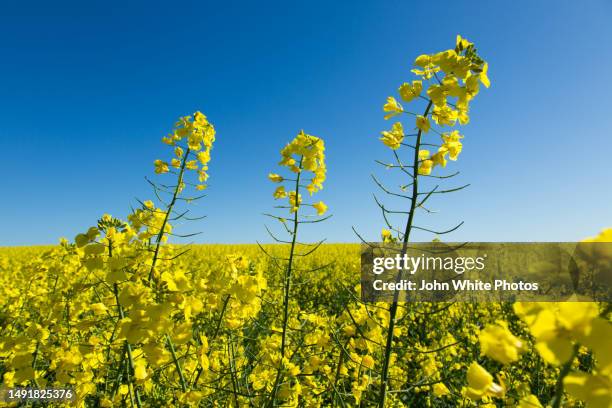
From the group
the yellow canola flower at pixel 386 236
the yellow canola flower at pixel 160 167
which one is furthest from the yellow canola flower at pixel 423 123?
the yellow canola flower at pixel 160 167

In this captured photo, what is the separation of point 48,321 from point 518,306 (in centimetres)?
273

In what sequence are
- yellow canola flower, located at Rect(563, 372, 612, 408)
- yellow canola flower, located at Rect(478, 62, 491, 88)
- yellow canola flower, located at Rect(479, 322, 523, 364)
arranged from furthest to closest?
yellow canola flower, located at Rect(478, 62, 491, 88)
yellow canola flower, located at Rect(479, 322, 523, 364)
yellow canola flower, located at Rect(563, 372, 612, 408)

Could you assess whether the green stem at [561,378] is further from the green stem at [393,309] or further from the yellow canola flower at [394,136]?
the yellow canola flower at [394,136]

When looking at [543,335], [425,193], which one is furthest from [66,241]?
[543,335]

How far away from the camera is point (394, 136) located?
2039 mm

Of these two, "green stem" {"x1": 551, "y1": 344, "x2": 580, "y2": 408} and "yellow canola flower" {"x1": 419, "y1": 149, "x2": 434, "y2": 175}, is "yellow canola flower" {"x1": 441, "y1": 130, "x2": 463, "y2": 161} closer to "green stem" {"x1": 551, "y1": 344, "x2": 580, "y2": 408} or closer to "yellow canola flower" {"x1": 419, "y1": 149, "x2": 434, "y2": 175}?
"yellow canola flower" {"x1": 419, "y1": 149, "x2": 434, "y2": 175}

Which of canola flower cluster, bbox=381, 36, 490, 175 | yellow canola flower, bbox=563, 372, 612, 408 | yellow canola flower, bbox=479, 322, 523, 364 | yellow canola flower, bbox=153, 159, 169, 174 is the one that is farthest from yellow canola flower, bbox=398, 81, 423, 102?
yellow canola flower, bbox=153, 159, 169, 174

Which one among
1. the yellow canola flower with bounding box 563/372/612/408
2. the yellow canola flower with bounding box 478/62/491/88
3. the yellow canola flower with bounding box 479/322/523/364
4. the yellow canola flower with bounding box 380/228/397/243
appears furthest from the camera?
the yellow canola flower with bounding box 380/228/397/243

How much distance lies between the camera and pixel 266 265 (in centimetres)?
1390

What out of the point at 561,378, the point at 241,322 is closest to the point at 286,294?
the point at 241,322

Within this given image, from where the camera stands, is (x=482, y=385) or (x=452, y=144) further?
(x=452, y=144)

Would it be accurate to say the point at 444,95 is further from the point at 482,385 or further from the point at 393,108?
the point at 482,385

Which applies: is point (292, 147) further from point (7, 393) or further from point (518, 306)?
point (7, 393)

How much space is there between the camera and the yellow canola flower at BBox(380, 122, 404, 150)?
2025 mm
